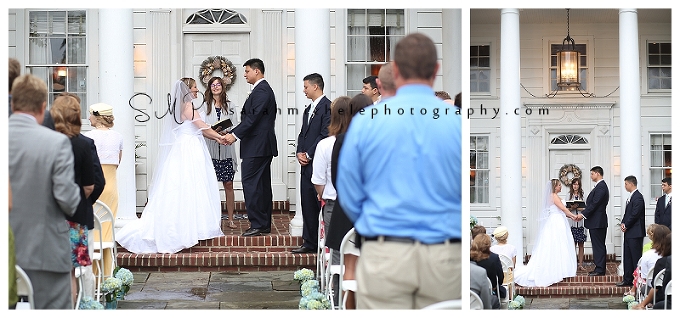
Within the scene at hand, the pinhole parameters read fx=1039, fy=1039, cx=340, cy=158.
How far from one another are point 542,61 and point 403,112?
31.8ft

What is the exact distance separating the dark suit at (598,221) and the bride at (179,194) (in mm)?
4106

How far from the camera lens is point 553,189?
1147 cm

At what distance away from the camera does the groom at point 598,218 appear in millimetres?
9937

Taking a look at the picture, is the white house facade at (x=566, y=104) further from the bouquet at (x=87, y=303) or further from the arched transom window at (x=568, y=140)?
the bouquet at (x=87, y=303)

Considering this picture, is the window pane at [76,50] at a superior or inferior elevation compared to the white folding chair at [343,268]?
superior

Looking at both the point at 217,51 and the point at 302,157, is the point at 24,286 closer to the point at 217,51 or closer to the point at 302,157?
the point at 302,157

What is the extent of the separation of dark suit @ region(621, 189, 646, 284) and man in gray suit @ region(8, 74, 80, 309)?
6366mm

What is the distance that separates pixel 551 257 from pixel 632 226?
937 millimetres

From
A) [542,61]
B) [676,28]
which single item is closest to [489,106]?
[542,61]

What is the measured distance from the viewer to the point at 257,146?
25.0 ft

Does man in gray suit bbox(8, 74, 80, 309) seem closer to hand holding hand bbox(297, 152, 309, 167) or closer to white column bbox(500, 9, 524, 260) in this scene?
hand holding hand bbox(297, 152, 309, 167)

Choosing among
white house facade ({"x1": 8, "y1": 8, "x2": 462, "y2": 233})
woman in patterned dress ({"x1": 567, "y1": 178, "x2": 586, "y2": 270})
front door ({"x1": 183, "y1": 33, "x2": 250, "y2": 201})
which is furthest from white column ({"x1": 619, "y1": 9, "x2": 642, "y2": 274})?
front door ({"x1": 183, "y1": 33, "x2": 250, "y2": 201})

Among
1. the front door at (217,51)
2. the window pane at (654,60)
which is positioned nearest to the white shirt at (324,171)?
the front door at (217,51)
